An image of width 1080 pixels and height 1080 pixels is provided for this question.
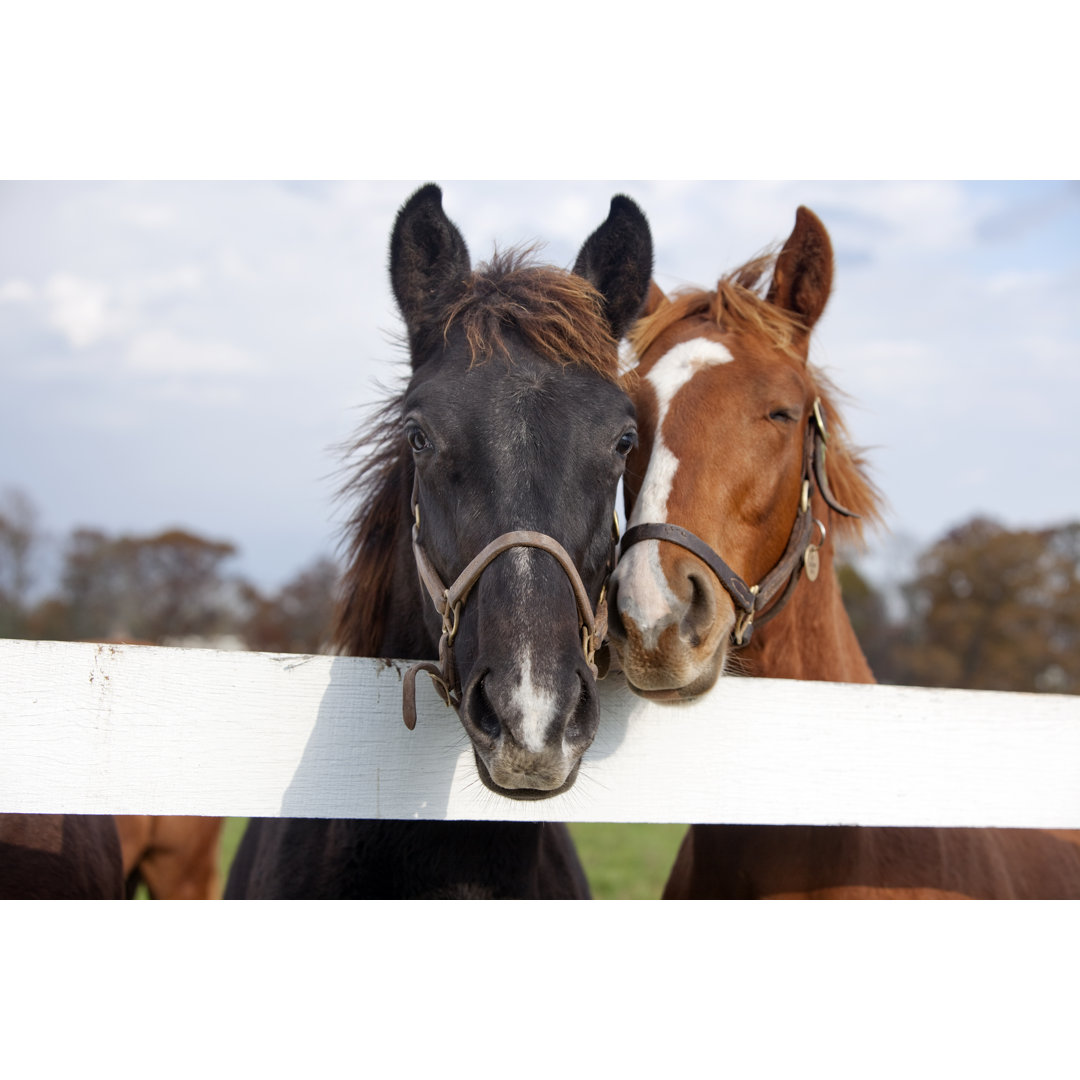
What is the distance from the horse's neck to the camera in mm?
2721

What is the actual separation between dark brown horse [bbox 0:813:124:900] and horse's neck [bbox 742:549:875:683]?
2172 mm

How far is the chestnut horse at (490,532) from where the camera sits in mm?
1681

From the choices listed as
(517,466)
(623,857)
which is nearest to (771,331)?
(517,466)

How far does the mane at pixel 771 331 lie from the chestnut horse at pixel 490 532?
17.4 inches

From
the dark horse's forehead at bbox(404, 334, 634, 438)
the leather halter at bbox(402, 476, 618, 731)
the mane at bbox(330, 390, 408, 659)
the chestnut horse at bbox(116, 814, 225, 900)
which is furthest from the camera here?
the chestnut horse at bbox(116, 814, 225, 900)

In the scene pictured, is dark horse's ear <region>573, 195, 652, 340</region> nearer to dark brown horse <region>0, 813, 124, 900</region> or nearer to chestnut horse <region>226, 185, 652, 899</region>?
chestnut horse <region>226, 185, 652, 899</region>

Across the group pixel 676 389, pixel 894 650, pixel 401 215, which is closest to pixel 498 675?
pixel 676 389

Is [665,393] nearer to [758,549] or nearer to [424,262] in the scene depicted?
[758,549]

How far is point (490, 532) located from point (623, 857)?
8.31m

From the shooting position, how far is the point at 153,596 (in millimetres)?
43844

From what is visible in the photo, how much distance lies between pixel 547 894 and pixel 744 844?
0.65m

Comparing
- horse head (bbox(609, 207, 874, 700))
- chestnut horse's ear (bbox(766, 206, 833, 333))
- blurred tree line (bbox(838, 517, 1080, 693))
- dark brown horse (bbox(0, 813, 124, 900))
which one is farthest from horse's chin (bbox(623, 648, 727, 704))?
blurred tree line (bbox(838, 517, 1080, 693))

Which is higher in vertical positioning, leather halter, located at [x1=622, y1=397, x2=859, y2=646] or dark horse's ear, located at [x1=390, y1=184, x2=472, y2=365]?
dark horse's ear, located at [x1=390, y1=184, x2=472, y2=365]

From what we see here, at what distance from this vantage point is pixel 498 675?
1645 millimetres
